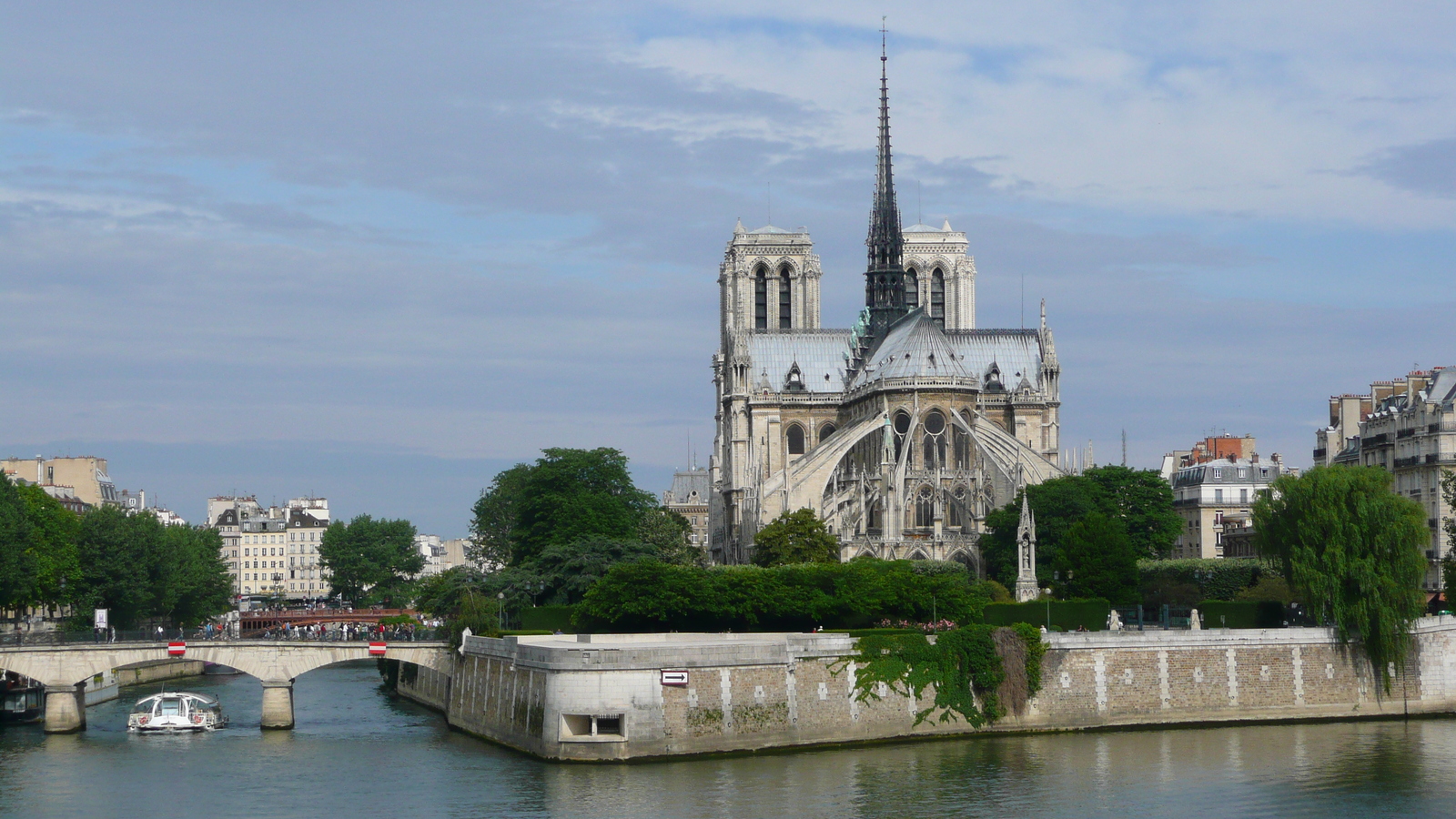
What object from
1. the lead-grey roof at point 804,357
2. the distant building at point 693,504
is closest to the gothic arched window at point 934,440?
the lead-grey roof at point 804,357

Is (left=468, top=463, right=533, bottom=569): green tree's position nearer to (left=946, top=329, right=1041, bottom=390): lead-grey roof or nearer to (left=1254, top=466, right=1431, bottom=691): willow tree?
(left=946, top=329, right=1041, bottom=390): lead-grey roof

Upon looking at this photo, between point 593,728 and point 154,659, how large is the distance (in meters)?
20.3

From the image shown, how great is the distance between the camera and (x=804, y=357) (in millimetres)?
116250

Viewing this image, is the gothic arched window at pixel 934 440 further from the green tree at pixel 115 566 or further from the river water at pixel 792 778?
the river water at pixel 792 778

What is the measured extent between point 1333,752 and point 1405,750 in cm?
199

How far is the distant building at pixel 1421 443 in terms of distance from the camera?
80125 mm

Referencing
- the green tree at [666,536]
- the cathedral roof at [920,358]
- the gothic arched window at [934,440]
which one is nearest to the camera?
the green tree at [666,536]

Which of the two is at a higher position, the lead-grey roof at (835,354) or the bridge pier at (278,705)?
the lead-grey roof at (835,354)

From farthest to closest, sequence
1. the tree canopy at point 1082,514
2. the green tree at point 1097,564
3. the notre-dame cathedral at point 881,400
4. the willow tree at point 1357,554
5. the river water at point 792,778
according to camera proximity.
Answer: the notre-dame cathedral at point 881,400
the tree canopy at point 1082,514
the green tree at point 1097,564
the willow tree at point 1357,554
the river water at point 792,778

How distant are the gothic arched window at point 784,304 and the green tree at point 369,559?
42.0 metres

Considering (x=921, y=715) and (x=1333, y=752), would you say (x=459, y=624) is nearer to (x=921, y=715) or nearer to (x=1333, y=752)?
(x=921, y=715)

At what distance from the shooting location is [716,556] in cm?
11569

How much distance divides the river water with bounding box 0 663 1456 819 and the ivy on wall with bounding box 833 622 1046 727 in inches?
40.5

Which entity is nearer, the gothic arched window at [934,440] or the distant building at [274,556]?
the gothic arched window at [934,440]
